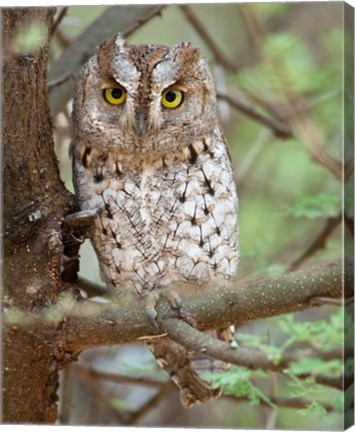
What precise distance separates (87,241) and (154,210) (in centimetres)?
23

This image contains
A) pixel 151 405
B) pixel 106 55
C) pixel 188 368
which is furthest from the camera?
pixel 151 405

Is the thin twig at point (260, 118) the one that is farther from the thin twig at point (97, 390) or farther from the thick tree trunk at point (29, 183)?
the thin twig at point (97, 390)

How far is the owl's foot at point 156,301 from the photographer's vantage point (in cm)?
225

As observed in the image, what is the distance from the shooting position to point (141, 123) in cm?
239

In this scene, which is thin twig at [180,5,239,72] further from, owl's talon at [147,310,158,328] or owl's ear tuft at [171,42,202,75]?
owl's talon at [147,310,158,328]

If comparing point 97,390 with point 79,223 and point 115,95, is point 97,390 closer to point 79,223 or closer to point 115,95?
point 79,223

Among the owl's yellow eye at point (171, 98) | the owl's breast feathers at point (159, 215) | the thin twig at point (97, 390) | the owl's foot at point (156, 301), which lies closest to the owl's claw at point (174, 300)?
the owl's foot at point (156, 301)

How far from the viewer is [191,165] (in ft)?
8.32

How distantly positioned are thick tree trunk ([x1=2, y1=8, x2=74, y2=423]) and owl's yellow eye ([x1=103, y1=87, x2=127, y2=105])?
0.61 feet

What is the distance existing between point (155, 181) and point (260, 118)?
0.79 meters

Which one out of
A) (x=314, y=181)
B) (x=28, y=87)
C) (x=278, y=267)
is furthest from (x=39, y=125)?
(x=314, y=181)

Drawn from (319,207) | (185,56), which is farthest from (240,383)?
(185,56)

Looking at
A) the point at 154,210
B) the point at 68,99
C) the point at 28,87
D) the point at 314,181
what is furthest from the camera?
the point at 314,181

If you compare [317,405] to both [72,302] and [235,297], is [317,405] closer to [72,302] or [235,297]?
[235,297]
